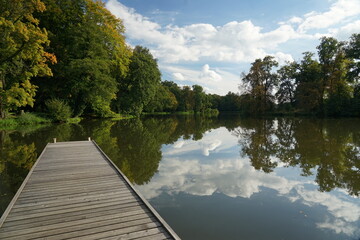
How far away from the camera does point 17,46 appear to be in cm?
1791

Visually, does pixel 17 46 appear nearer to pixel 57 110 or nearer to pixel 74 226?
pixel 57 110

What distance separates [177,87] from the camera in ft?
284

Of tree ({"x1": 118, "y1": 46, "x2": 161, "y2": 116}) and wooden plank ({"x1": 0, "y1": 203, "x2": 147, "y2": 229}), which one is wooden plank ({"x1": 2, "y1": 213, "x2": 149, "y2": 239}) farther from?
tree ({"x1": 118, "y1": 46, "x2": 161, "y2": 116})

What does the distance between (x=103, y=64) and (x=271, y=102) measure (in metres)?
37.6

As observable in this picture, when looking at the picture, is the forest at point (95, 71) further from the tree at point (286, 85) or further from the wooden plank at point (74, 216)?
the wooden plank at point (74, 216)

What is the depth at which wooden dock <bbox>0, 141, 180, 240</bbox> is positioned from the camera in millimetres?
2922

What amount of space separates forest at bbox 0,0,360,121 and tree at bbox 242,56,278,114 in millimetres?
211

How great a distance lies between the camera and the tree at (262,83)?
154ft

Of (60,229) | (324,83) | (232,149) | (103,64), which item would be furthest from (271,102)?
(60,229)

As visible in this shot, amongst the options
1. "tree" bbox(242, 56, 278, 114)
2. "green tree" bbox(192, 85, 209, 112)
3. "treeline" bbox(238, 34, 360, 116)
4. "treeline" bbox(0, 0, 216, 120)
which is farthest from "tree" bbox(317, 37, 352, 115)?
"green tree" bbox(192, 85, 209, 112)

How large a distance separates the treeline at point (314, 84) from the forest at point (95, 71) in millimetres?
146

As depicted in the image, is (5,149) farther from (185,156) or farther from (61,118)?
(61,118)

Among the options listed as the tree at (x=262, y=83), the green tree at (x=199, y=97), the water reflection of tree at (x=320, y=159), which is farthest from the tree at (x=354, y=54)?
the green tree at (x=199, y=97)

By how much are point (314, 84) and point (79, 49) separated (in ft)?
134
